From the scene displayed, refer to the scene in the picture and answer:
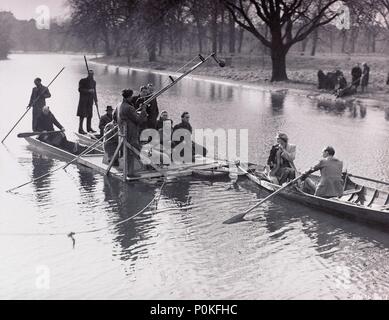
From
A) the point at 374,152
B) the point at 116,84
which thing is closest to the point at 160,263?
the point at 374,152

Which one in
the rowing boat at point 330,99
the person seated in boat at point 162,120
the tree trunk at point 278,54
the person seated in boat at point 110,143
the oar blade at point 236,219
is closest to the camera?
the oar blade at point 236,219

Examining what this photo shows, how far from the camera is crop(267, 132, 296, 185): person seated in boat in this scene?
43.7 feet

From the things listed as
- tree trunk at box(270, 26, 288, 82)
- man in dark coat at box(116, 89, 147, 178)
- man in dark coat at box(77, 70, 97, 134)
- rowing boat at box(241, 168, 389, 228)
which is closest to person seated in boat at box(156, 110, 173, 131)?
man in dark coat at box(116, 89, 147, 178)

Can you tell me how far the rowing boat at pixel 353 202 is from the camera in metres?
11.3

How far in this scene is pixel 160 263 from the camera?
31.3 ft

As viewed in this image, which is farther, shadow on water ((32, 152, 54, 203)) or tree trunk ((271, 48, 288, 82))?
tree trunk ((271, 48, 288, 82))

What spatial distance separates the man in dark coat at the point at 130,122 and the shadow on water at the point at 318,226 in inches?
146

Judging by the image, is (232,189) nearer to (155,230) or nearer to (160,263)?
(155,230)

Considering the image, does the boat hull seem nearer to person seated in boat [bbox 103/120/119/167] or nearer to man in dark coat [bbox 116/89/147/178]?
man in dark coat [bbox 116/89/147/178]

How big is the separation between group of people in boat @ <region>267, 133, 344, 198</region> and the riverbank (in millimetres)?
19678

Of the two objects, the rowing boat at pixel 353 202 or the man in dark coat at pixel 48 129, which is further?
the man in dark coat at pixel 48 129

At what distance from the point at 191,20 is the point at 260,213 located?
65.1m

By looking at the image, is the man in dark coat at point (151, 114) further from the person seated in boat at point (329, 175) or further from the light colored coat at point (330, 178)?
the light colored coat at point (330, 178)

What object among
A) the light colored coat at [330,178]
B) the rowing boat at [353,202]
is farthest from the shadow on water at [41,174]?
the light colored coat at [330,178]
